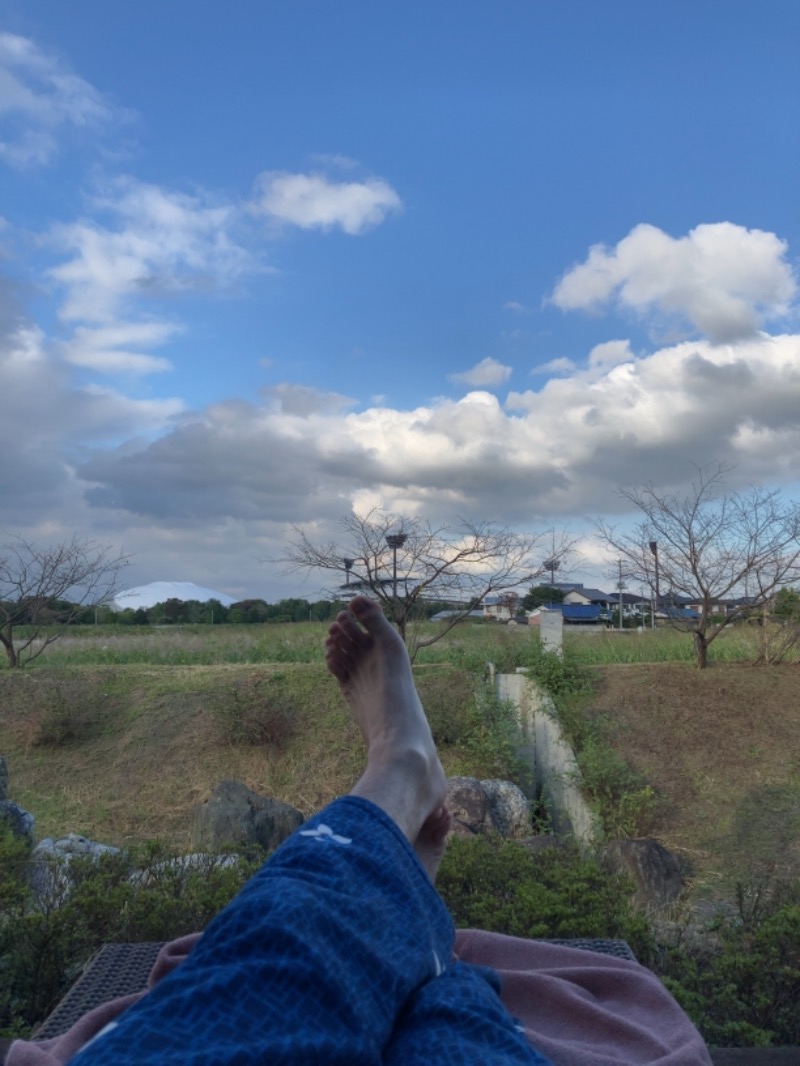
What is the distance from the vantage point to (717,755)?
6508mm

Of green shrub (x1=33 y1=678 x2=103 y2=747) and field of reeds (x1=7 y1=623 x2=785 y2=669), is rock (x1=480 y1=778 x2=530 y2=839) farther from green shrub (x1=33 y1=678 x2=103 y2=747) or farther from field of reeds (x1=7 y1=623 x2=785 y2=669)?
green shrub (x1=33 y1=678 x2=103 y2=747)

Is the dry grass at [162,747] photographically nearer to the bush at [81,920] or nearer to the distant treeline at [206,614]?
the bush at [81,920]

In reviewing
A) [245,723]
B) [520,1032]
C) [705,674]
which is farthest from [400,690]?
[705,674]

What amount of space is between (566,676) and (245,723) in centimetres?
258

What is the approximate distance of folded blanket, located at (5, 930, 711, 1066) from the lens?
125 cm

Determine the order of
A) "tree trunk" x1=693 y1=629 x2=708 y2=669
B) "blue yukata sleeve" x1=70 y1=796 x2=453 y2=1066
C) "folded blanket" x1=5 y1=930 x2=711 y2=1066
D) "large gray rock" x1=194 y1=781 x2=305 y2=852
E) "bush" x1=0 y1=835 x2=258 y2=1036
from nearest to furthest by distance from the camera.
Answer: "blue yukata sleeve" x1=70 y1=796 x2=453 y2=1066 → "folded blanket" x1=5 y1=930 x2=711 y2=1066 → "bush" x1=0 y1=835 x2=258 y2=1036 → "large gray rock" x1=194 y1=781 x2=305 y2=852 → "tree trunk" x1=693 y1=629 x2=708 y2=669

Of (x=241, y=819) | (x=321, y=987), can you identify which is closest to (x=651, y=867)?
(x=241, y=819)

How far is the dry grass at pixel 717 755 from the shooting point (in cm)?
559

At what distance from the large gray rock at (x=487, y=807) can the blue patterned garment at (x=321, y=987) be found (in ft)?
13.1

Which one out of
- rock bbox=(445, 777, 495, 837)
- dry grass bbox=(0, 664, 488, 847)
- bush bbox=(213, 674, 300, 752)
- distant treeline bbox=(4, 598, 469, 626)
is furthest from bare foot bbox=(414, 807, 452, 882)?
distant treeline bbox=(4, 598, 469, 626)

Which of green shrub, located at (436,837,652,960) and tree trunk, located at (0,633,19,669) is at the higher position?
tree trunk, located at (0,633,19,669)

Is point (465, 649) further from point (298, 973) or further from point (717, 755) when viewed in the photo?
point (298, 973)

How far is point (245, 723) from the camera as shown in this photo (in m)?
6.88

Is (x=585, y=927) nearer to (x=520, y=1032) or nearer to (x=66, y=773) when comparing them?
(x=520, y=1032)
